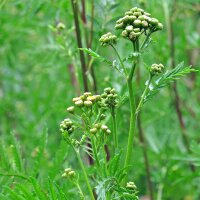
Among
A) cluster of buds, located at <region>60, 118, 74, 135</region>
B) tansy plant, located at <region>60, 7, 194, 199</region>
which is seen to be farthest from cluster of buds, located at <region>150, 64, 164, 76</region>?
cluster of buds, located at <region>60, 118, 74, 135</region>

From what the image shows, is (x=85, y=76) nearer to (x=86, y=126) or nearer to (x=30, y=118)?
(x=86, y=126)

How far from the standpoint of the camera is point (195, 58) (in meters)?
4.25

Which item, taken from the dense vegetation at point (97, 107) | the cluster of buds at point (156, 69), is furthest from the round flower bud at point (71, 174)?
the cluster of buds at point (156, 69)

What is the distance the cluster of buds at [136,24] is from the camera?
124 cm

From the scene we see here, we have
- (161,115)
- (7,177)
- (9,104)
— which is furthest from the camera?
(9,104)

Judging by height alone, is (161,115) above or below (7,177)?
below

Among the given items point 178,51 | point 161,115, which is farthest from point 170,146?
point 178,51

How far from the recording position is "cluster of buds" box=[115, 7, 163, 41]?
1.24 meters

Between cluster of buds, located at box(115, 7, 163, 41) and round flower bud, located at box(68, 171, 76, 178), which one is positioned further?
round flower bud, located at box(68, 171, 76, 178)

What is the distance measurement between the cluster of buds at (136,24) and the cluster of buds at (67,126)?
0.24m

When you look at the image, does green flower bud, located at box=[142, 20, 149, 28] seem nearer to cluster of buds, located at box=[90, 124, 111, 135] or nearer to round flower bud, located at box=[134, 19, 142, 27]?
round flower bud, located at box=[134, 19, 142, 27]

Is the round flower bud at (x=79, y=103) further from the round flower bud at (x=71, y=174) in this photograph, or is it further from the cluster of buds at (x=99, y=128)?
the round flower bud at (x=71, y=174)

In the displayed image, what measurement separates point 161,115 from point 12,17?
1.08m

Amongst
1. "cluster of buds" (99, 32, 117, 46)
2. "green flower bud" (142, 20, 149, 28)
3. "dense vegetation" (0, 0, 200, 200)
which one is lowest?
"dense vegetation" (0, 0, 200, 200)
